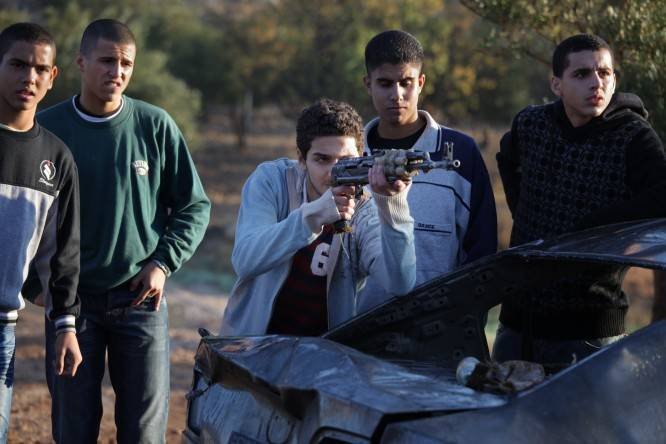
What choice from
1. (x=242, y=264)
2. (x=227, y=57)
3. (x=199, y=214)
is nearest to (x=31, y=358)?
(x=199, y=214)

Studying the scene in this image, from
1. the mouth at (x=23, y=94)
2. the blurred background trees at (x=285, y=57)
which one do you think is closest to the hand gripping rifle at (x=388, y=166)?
the mouth at (x=23, y=94)

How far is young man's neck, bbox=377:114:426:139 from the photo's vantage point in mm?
5000

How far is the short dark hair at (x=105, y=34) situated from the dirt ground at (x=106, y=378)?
3.03 meters

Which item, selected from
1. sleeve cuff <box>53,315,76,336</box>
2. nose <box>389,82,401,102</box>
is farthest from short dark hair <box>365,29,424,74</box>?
sleeve cuff <box>53,315,76,336</box>

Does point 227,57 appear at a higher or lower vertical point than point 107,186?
higher

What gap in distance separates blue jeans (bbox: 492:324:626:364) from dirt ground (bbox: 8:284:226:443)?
3.14m

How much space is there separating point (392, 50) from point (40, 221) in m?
1.71

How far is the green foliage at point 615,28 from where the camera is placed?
6.42 m

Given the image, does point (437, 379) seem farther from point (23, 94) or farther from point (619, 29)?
point (619, 29)

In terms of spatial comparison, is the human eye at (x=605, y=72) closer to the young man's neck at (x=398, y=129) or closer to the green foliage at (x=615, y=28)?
the young man's neck at (x=398, y=129)

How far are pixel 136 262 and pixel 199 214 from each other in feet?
1.31

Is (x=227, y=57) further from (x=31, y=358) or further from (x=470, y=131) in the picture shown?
(x=31, y=358)

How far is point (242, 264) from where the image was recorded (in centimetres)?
431

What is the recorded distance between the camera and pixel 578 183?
15.1ft
